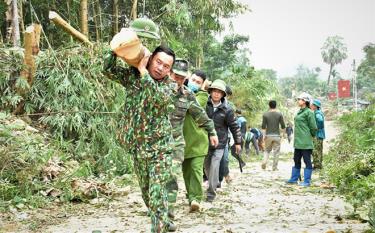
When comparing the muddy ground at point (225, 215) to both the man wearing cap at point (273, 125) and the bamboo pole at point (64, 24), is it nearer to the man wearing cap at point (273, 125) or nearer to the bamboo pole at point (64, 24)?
the man wearing cap at point (273, 125)

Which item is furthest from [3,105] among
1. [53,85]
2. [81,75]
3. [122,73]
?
[122,73]

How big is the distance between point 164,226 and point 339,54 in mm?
94685

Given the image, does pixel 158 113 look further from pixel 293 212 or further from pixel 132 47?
pixel 293 212

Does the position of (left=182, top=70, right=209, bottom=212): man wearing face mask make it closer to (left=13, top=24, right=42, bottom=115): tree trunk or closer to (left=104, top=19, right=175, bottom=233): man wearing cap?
(left=104, top=19, right=175, bottom=233): man wearing cap

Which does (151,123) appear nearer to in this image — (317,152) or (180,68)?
(180,68)

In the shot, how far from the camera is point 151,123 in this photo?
3.28 metres

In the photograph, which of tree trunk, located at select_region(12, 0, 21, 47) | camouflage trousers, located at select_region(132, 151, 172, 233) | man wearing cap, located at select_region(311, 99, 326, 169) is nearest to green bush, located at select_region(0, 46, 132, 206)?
tree trunk, located at select_region(12, 0, 21, 47)

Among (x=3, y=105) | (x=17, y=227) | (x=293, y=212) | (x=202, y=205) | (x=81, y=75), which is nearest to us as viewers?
(x=17, y=227)

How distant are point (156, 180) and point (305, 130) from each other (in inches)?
205

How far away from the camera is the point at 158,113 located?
3291 millimetres

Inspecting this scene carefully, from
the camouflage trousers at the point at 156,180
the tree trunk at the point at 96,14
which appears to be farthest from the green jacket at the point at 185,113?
the tree trunk at the point at 96,14

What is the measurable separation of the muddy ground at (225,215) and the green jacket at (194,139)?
2.36ft

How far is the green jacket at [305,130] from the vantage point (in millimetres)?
7879

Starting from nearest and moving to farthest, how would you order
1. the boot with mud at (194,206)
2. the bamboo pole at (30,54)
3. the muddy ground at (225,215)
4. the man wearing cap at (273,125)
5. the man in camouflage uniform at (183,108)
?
the muddy ground at (225,215) < the man in camouflage uniform at (183,108) < the boot with mud at (194,206) < the bamboo pole at (30,54) < the man wearing cap at (273,125)
